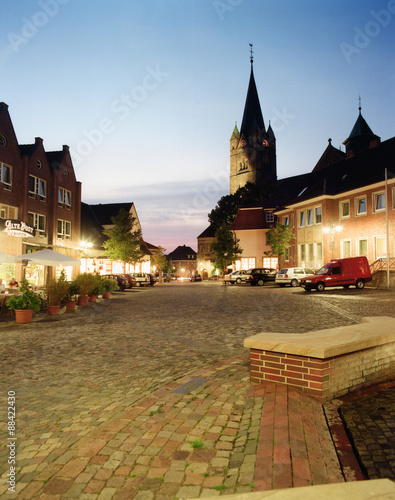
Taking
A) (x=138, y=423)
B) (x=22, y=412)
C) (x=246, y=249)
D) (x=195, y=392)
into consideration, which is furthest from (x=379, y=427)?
(x=246, y=249)

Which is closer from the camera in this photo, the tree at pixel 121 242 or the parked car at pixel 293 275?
the parked car at pixel 293 275

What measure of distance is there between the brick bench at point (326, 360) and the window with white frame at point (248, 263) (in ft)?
173

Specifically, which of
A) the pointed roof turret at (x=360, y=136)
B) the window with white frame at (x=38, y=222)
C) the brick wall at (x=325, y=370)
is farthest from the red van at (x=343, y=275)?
the pointed roof turret at (x=360, y=136)

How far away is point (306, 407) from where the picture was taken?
4113 mm

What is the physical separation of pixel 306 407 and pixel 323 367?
542 millimetres

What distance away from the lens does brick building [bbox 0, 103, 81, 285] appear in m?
29.1

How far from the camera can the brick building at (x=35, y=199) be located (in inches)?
1147

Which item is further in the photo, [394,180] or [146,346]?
[394,180]

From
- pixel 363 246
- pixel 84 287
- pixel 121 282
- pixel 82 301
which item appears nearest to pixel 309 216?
pixel 363 246

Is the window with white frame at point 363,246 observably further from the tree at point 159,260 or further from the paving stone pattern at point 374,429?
the tree at point 159,260

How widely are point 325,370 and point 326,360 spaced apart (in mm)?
107

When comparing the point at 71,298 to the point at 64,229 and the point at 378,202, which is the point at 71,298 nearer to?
the point at 64,229

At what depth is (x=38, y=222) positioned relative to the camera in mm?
33625

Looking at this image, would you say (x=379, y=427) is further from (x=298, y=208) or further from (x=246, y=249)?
(x=246, y=249)
